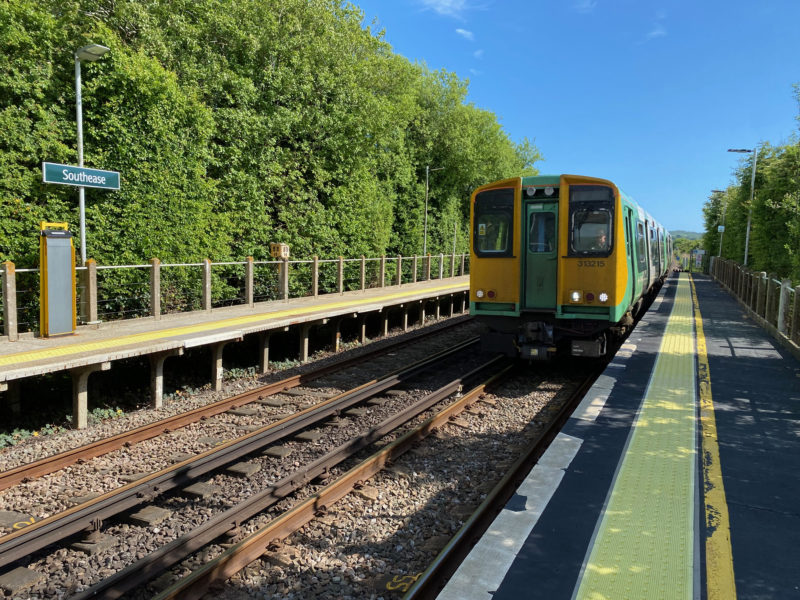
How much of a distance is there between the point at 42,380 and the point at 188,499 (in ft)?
20.3

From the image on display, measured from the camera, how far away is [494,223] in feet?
30.5

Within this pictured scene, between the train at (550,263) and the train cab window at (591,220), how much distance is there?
0.02 metres

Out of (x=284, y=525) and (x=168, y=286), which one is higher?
(x=168, y=286)

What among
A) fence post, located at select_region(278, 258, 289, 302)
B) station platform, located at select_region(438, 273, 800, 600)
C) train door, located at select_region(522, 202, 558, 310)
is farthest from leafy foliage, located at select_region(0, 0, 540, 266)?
station platform, located at select_region(438, 273, 800, 600)

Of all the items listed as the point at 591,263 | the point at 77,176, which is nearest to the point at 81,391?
the point at 77,176

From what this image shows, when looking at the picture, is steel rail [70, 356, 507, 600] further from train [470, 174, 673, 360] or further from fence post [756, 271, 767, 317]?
fence post [756, 271, 767, 317]

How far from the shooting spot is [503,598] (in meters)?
2.92

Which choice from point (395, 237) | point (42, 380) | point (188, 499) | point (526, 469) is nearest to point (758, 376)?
point (526, 469)

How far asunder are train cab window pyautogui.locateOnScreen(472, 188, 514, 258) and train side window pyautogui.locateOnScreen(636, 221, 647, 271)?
10.8 feet

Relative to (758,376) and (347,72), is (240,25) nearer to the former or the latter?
(347,72)

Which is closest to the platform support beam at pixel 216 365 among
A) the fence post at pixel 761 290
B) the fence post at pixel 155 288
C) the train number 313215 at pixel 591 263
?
the fence post at pixel 155 288

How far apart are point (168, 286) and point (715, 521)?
11.6 metres

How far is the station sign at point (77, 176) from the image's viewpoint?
875 cm

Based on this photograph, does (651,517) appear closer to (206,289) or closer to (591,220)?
(591,220)
